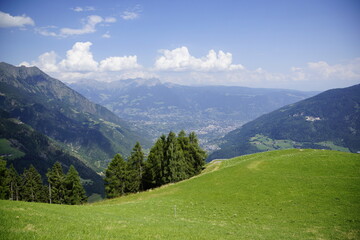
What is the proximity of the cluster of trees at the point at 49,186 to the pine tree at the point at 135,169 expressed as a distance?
19699mm

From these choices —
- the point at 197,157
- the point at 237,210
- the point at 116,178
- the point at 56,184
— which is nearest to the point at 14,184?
the point at 56,184

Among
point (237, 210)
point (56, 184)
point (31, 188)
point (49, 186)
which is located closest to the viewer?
point (237, 210)

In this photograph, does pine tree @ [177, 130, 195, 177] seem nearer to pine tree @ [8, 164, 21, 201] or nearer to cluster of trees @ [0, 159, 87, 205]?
cluster of trees @ [0, 159, 87, 205]

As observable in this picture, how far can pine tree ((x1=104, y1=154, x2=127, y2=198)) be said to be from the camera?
67.2 m

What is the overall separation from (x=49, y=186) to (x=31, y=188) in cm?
1551

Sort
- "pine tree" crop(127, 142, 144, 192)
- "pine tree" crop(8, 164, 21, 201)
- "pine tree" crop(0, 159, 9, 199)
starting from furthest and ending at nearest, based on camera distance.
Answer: "pine tree" crop(8, 164, 21, 201), "pine tree" crop(127, 142, 144, 192), "pine tree" crop(0, 159, 9, 199)

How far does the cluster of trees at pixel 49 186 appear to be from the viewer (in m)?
68.9

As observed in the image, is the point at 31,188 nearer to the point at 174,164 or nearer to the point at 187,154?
the point at 174,164

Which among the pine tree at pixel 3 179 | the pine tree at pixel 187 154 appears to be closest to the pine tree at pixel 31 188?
the pine tree at pixel 3 179

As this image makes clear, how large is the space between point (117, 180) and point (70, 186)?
2015cm

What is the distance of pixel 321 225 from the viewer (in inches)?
1007

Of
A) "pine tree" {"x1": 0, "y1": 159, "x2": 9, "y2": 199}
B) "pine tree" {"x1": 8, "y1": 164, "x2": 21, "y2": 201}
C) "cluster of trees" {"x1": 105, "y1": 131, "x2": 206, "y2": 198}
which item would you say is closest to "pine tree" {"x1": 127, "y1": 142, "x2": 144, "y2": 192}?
"cluster of trees" {"x1": 105, "y1": 131, "x2": 206, "y2": 198}

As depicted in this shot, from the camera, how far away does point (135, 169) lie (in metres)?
72.2

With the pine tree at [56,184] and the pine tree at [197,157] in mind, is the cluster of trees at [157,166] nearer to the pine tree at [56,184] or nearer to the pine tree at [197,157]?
the pine tree at [197,157]
